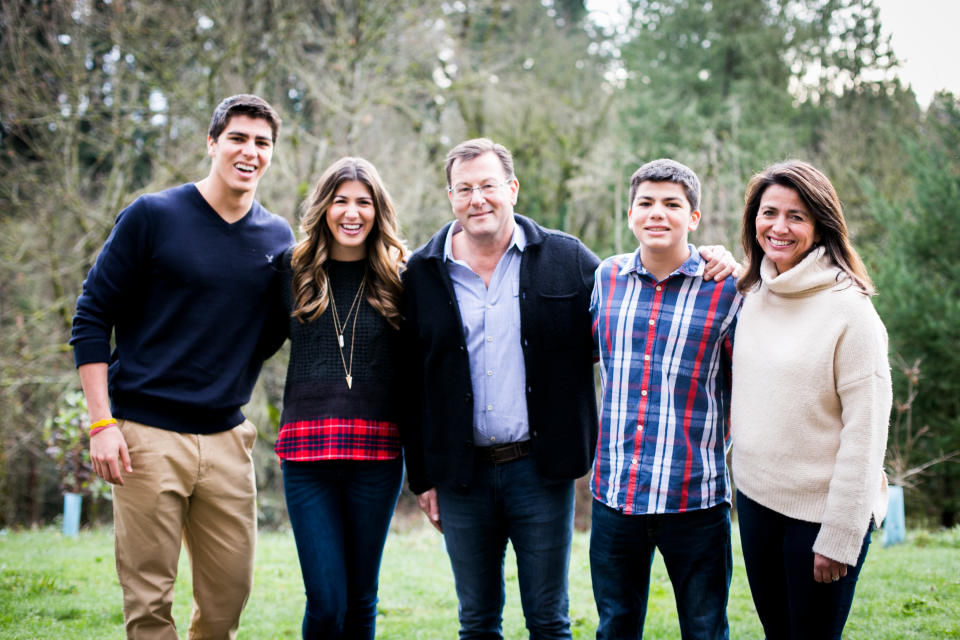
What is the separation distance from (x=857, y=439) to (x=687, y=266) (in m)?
0.79

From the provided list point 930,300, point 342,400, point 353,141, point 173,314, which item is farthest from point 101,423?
point 930,300

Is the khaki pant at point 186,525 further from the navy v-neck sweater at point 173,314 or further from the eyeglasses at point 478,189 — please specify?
the eyeglasses at point 478,189

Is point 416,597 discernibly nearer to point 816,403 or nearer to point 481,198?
point 481,198

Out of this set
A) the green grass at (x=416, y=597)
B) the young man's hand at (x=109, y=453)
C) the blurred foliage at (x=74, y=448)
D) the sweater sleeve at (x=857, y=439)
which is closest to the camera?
the sweater sleeve at (x=857, y=439)

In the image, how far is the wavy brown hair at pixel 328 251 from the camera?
117 inches

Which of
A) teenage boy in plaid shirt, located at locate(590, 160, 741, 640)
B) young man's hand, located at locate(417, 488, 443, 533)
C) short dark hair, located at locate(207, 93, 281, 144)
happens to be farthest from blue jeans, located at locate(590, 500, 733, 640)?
short dark hair, located at locate(207, 93, 281, 144)

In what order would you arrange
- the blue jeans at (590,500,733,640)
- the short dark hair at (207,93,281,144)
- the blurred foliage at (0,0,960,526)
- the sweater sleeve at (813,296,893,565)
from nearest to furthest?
the sweater sleeve at (813,296,893,565) < the blue jeans at (590,500,733,640) < the short dark hair at (207,93,281,144) < the blurred foliage at (0,0,960,526)

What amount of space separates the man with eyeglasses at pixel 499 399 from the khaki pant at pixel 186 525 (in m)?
0.73

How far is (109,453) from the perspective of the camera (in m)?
2.76

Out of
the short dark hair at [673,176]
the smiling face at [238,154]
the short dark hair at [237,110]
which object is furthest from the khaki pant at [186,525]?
the short dark hair at [673,176]

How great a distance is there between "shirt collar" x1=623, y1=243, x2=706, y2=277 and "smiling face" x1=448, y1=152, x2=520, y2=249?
532mm

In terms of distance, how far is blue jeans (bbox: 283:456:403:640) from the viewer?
2.86 metres

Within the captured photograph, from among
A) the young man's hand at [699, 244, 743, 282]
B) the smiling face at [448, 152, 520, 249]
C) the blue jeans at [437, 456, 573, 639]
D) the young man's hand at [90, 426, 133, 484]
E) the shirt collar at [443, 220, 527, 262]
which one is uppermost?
the smiling face at [448, 152, 520, 249]

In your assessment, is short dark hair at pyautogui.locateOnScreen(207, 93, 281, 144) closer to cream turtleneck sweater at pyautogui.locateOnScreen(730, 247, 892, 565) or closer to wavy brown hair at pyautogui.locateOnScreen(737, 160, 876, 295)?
wavy brown hair at pyautogui.locateOnScreen(737, 160, 876, 295)
